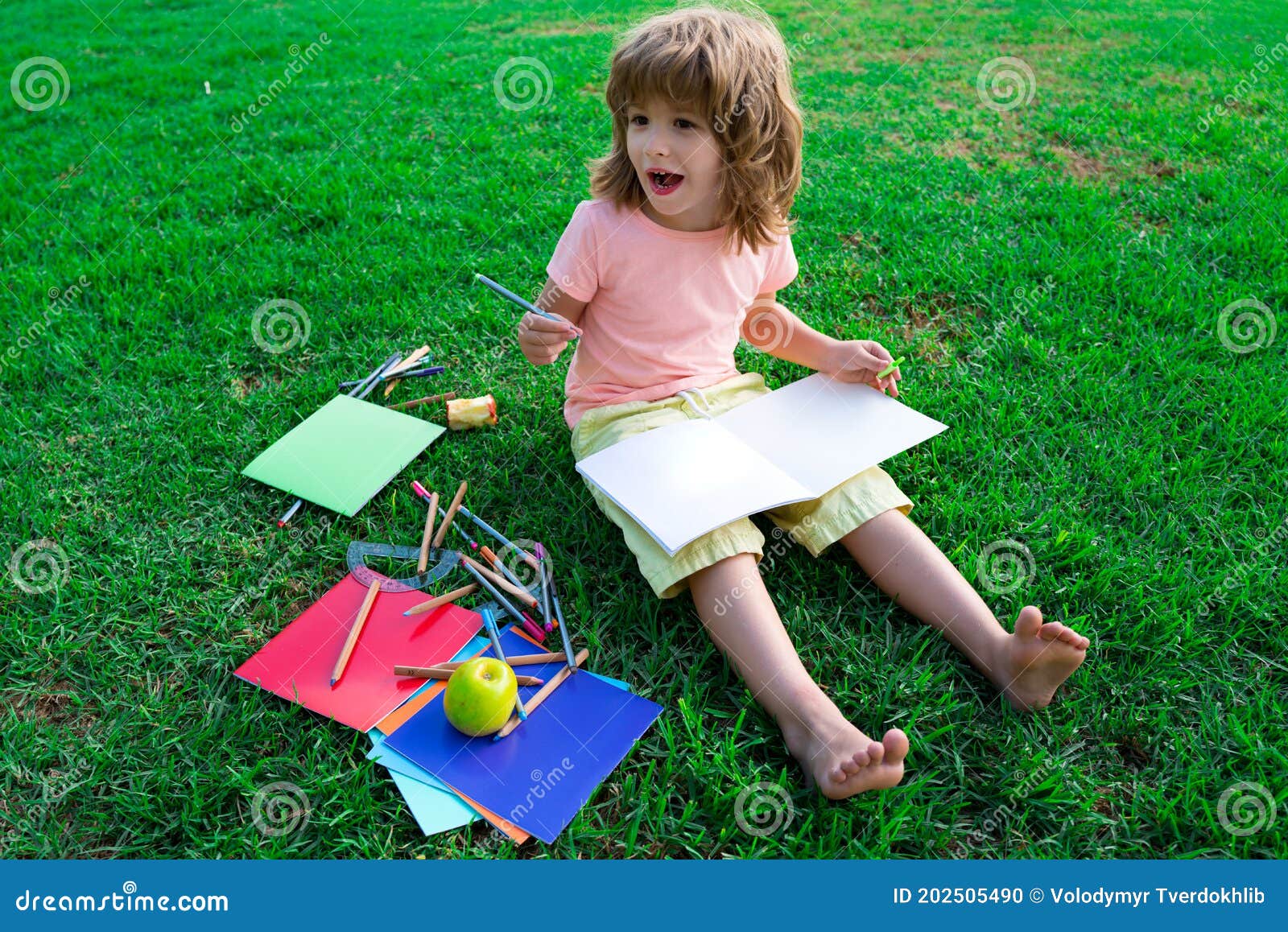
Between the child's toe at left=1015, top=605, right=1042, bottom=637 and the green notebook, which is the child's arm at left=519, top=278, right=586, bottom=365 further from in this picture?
the child's toe at left=1015, top=605, right=1042, bottom=637

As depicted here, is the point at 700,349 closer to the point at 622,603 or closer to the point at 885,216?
the point at 622,603

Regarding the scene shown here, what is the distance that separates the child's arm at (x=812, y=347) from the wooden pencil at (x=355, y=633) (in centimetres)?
136

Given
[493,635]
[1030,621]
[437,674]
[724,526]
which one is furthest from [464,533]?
[1030,621]

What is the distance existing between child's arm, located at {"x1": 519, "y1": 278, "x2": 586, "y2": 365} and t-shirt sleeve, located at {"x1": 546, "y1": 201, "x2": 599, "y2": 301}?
3 cm

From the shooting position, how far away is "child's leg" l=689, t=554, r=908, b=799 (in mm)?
1779

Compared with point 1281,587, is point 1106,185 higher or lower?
higher

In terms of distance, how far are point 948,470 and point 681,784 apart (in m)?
1.31

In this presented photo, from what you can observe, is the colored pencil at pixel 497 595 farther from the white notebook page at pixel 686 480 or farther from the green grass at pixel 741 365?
the white notebook page at pixel 686 480

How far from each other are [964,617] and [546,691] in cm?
102

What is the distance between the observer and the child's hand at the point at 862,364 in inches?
104

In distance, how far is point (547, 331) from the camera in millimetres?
2303

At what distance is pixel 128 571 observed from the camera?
2.44 m

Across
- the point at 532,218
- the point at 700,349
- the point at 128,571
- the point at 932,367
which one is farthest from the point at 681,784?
the point at 532,218

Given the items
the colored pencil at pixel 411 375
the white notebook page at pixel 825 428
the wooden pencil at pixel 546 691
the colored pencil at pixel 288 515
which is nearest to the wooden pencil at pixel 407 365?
the colored pencil at pixel 411 375
